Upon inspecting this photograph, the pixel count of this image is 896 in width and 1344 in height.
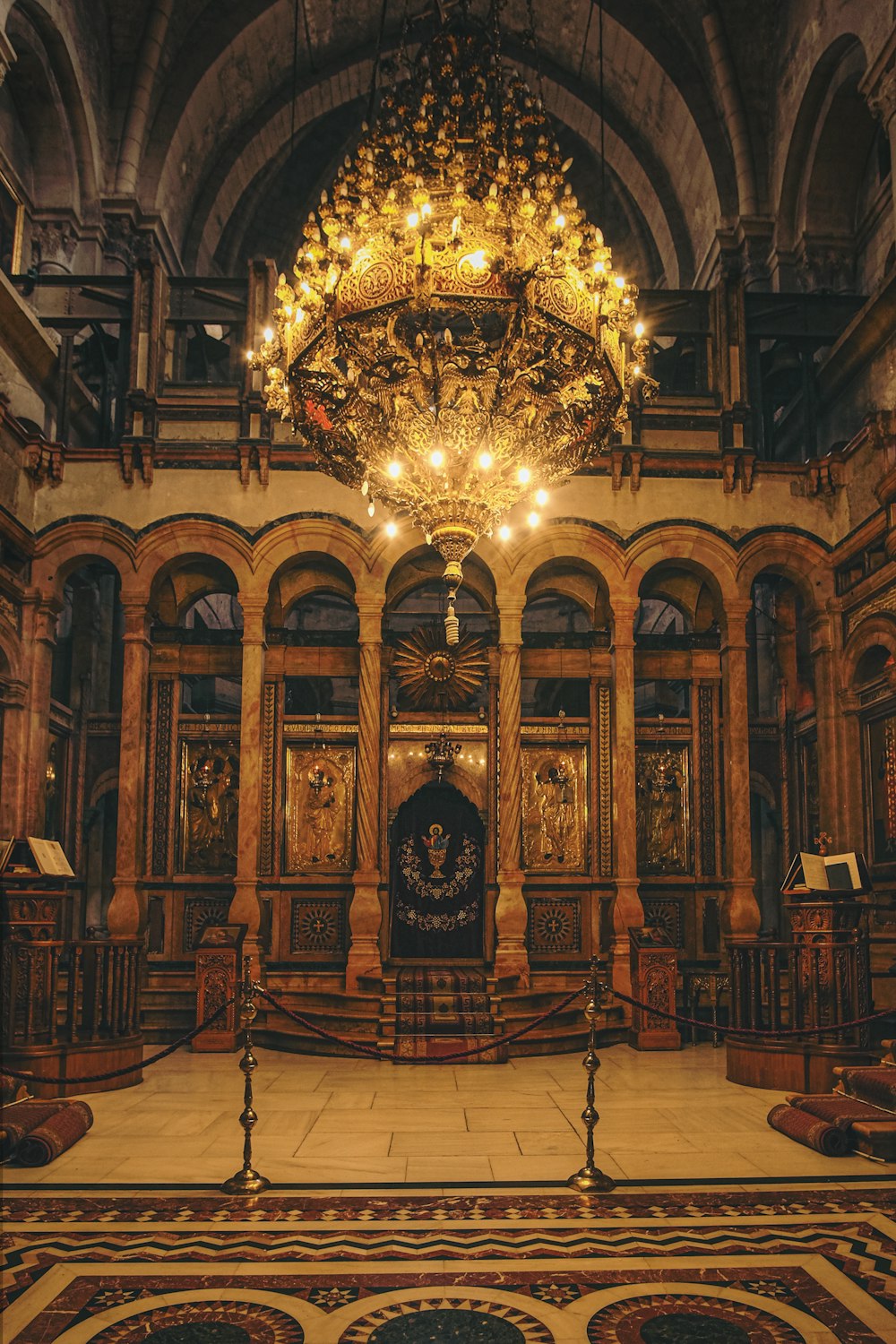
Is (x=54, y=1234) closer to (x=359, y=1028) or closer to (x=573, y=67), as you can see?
(x=359, y=1028)

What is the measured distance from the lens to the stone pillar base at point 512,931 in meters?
12.4

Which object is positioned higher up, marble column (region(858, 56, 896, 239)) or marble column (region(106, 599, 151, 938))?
marble column (region(858, 56, 896, 239))

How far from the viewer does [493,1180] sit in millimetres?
6449

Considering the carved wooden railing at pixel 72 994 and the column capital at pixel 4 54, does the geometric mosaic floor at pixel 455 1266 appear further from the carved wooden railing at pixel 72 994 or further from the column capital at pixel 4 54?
the column capital at pixel 4 54

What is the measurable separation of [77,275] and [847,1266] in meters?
13.0

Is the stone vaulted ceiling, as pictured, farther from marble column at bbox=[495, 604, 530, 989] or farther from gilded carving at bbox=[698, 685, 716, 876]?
gilded carving at bbox=[698, 685, 716, 876]

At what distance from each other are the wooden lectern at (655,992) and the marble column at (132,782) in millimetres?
5283

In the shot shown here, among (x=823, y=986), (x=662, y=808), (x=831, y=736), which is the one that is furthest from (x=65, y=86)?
(x=823, y=986)

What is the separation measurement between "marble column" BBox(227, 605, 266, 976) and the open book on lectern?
5.68 meters

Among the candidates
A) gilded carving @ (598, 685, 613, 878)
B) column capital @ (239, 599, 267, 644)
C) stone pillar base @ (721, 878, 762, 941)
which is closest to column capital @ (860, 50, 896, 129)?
gilded carving @ (598, 685, 613, 878)

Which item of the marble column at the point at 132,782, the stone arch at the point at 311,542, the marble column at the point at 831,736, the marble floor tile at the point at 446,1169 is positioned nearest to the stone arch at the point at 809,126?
the marble column at the point at 831,736

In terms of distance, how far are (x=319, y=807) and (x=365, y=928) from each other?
1808mm

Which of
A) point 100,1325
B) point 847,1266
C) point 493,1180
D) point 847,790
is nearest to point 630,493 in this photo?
point 847,790

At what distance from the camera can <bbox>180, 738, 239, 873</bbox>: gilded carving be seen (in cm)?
1363
